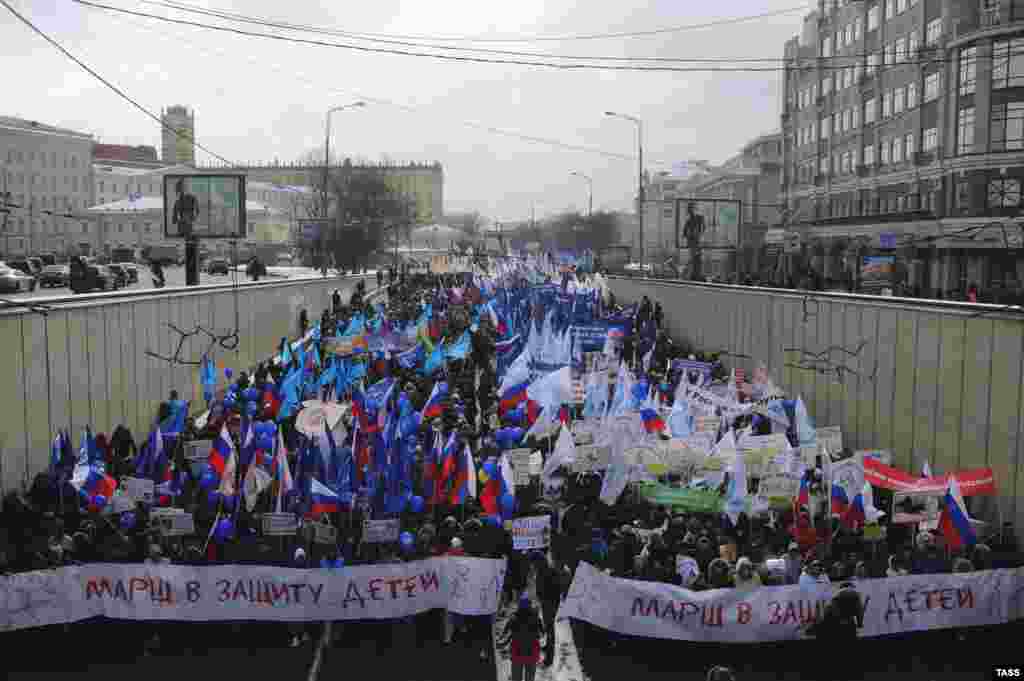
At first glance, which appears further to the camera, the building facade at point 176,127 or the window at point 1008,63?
the building facade at point 176,127

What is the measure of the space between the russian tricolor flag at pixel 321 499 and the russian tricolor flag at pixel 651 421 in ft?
17.8

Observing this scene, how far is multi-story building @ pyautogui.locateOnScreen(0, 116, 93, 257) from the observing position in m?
78.5

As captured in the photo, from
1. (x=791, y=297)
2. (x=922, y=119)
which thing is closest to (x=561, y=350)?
(x=791, y=297)

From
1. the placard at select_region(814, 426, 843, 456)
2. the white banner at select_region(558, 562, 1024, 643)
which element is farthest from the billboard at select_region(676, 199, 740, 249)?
the white banner at select_region(558, 562, 1024, 643)

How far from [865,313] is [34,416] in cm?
1452

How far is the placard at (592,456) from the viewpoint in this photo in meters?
13.7

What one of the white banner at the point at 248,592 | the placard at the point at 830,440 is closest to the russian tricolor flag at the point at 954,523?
the placard at the point at 830,440

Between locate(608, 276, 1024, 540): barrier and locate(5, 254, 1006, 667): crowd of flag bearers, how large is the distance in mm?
1062

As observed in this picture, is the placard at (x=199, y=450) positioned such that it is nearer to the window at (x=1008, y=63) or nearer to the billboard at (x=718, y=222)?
the billboard at (x=718, y=222)

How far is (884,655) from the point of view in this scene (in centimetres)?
1002

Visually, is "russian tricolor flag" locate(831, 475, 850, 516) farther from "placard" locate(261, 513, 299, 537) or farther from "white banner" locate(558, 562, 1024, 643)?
"placard" locate(261, 513, 299, 537)

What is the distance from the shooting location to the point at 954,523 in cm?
1090

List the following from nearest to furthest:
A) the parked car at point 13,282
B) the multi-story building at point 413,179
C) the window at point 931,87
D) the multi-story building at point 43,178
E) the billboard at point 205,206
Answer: the billboard at point 205,206 < the parked car at point 13,282 < the window at point 931,87 < the multi-story building at point 43,178 < the multi-story building at point 413,179

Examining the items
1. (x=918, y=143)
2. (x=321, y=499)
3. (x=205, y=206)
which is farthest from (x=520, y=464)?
(x=918, y=143)
